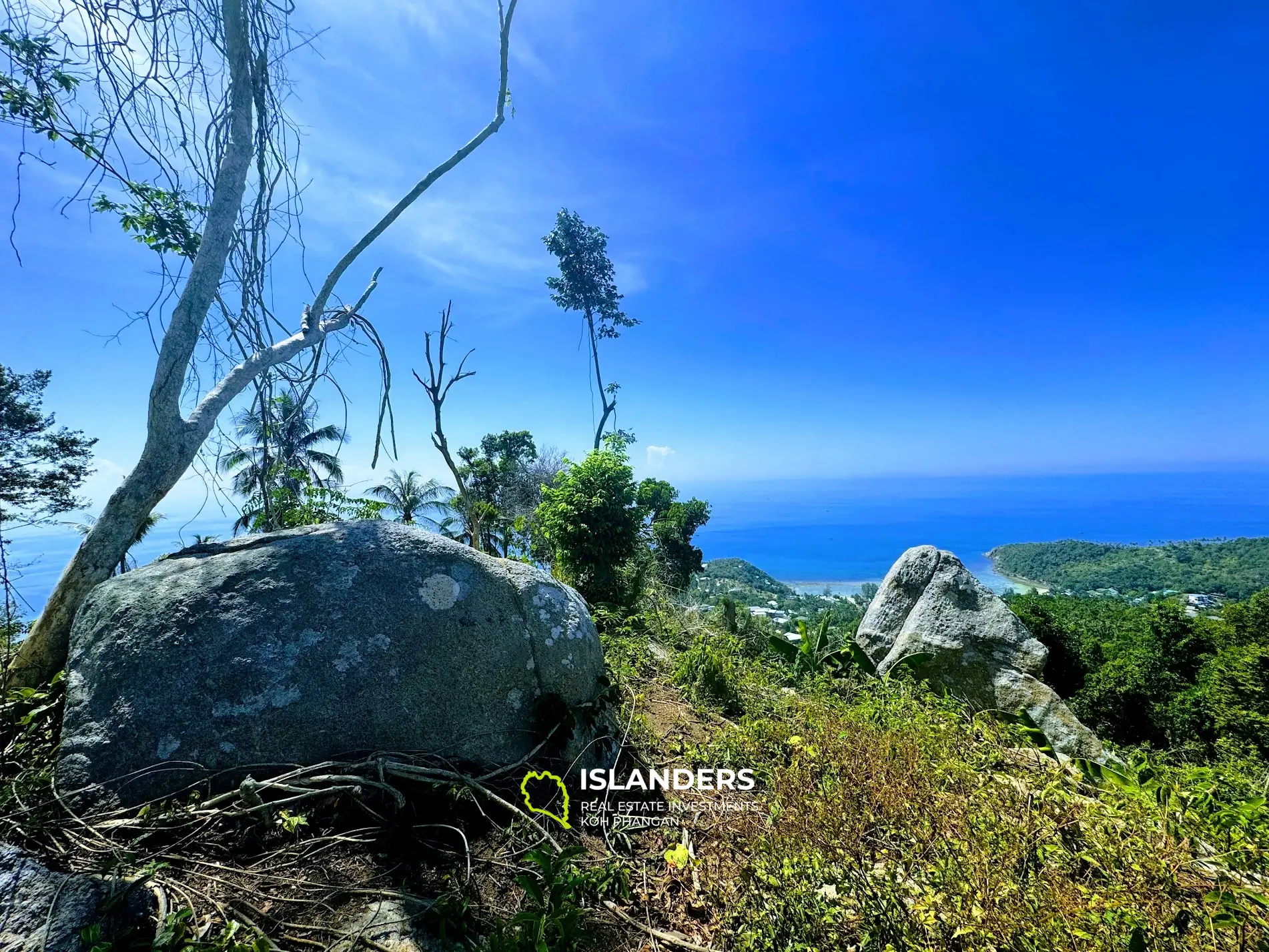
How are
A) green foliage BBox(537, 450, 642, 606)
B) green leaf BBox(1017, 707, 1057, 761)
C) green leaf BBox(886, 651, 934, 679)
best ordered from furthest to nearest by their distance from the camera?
green foliage BBox(537, 450, 642, 606)
green leaf BBox(886, 651, 934, 679)
green leaf BBox(1017, 707, 1057, 761)

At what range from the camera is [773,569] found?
72.3 meters

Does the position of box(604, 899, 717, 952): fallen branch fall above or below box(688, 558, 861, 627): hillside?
above

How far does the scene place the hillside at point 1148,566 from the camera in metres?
18.3

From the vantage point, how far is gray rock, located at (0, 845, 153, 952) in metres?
1.41

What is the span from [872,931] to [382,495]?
21.5 meters

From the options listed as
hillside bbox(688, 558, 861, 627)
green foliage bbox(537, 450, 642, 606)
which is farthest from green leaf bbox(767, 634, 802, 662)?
hillside bbox(688, 558, 861, 627)

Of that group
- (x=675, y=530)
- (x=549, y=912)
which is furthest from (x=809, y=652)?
(x=675, y=530)

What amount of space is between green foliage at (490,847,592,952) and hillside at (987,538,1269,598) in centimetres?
1814

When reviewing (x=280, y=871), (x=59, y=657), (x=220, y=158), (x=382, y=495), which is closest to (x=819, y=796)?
(x=280, y=871)

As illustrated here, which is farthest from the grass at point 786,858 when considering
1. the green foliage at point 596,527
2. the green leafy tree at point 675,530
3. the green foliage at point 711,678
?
the green leafy tree at point 675,530

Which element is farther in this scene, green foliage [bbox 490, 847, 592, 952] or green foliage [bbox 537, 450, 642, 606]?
green foliage [bbox 537, 450, 642, 606]

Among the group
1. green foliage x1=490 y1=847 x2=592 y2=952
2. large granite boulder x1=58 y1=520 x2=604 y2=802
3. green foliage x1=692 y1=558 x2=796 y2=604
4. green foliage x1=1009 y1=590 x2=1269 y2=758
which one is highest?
large granite boulder x1=58 y1=520 x2=604 y2=802

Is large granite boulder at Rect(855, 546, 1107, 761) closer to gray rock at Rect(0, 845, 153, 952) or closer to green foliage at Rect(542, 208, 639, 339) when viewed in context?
gray rock at Rect(0, 845, 153, 952)

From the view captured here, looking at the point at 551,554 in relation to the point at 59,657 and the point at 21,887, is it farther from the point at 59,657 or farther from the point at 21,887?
the point at 21,887
